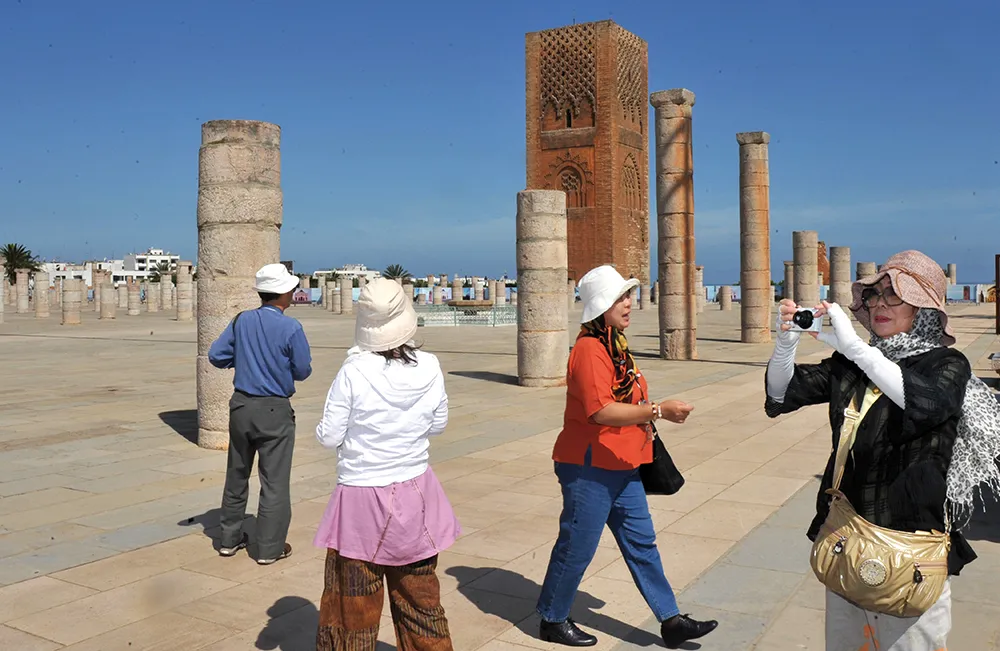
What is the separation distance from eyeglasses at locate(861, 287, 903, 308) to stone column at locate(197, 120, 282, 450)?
6.68 m

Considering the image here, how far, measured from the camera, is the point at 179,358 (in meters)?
18.1

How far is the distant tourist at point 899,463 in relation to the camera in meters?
2.42

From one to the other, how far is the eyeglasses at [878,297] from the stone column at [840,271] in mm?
32485

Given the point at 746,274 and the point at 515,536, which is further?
the point at 746,274

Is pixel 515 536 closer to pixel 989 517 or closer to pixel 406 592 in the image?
pixel 406 592

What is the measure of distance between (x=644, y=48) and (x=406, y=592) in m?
58.5

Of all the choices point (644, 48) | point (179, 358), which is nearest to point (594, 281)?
point (179, 358)

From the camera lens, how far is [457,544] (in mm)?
5328

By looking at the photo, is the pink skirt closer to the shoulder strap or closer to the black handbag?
the black handbag

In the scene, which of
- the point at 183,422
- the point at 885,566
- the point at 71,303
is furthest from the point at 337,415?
the point at 71,303

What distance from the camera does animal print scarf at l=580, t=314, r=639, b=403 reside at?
3.66 m

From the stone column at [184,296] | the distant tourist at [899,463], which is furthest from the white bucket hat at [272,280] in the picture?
the stone column at [184,296]

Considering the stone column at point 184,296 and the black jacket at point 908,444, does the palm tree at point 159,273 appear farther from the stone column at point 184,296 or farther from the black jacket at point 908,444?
the black jacket at point 908,444

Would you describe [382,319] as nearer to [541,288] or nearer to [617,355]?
[617,355]
